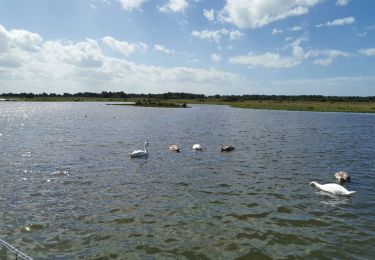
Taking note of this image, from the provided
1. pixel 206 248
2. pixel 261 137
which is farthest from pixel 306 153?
pixel 206 248

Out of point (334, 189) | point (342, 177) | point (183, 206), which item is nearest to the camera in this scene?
point (183, 206)

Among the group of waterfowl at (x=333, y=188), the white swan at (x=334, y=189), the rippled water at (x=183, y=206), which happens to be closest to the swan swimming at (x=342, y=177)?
the group of waterfowl at (x=333, y=188)

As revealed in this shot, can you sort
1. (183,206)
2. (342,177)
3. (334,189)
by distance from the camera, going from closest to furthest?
(183,206), (334,189), (342,177)

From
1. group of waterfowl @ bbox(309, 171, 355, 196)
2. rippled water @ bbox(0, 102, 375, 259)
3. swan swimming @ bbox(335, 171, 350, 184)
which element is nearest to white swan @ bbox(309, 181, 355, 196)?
group of waterfowl @ bbox(309, 171, 355, 196)

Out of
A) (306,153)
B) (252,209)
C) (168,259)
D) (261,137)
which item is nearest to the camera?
(168,259)

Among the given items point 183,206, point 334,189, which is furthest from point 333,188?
point 183,206

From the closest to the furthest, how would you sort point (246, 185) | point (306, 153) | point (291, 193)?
point (291, 193)
point (246, 185)
point (306, 153)

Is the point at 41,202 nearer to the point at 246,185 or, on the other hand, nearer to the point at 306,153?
the point at 246,185

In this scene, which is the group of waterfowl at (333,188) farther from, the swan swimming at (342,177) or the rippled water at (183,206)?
the rippled water at (183,206)

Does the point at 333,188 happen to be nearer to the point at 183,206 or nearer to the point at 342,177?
the point at 342,177

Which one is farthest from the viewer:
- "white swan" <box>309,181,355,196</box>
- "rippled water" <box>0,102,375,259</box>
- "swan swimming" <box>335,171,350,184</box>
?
"swan swimming" <box>335,171,350,184</box>

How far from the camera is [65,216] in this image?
14078 mm

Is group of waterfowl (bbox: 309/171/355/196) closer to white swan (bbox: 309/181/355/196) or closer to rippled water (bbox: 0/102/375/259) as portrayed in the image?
white swan (bbox: 309/181/355/196)

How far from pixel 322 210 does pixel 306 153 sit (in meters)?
15.8
